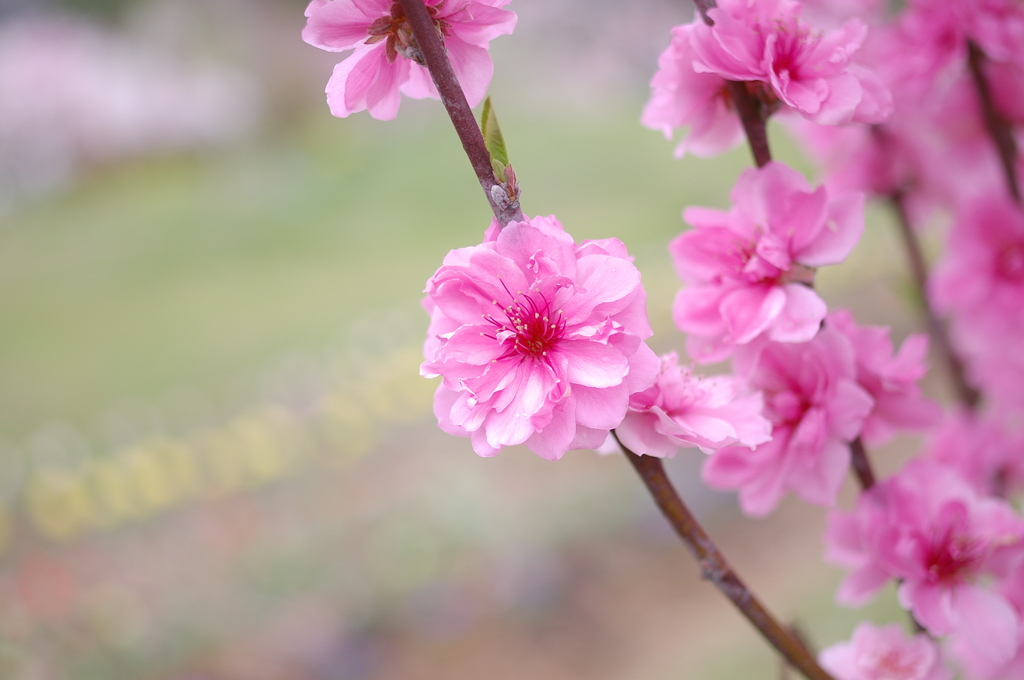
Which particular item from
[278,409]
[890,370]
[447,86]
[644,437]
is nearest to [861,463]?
[890,370]

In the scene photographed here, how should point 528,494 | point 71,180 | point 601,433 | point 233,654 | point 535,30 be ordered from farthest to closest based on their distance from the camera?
1. point 535,30
2. point 528,494
3. point 71,180
4. point 233,654
5. point 601,433

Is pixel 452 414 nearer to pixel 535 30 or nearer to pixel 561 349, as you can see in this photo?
pixel 561 349

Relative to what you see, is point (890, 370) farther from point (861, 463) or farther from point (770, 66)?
point (770, 66)

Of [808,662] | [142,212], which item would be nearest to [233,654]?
[142,212]

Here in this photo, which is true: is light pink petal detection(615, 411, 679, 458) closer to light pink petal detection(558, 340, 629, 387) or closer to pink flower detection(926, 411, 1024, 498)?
light pink petal detection(558, 340, 629, 387)

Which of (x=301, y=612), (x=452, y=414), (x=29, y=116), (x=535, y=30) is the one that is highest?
(x=29, y=116)

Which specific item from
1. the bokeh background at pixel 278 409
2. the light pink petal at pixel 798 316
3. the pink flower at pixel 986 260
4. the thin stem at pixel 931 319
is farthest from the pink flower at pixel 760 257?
the bokeh background at pixel 278 409

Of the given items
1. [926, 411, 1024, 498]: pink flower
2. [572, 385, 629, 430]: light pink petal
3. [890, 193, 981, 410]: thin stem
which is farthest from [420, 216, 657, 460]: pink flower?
[890, 193, 981, 410]: thin stem

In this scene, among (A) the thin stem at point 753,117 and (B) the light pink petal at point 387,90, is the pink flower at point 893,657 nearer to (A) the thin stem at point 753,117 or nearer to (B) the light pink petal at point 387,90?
(A) the thin stem at point 753,117
